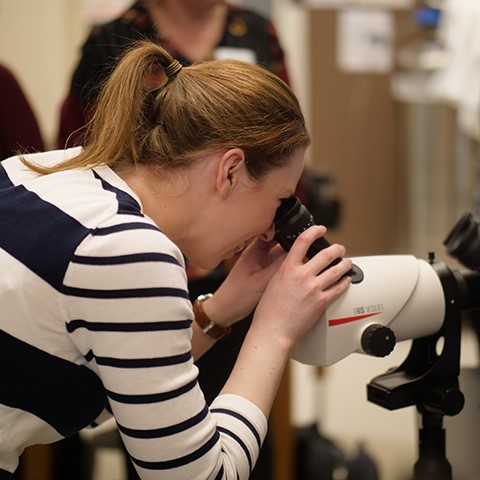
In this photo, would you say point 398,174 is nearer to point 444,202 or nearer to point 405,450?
point 444,202

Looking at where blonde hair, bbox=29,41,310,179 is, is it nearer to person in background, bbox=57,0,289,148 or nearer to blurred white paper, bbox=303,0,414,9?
person in background, bbox=57,0,289,148

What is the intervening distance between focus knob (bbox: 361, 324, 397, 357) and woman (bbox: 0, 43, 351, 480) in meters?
0.07

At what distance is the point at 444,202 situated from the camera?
3.67m

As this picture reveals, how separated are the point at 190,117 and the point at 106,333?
30cm

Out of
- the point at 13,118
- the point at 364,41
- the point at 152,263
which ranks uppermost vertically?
the point at 152,263

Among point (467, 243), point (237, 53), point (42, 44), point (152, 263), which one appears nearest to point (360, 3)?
point (42, 44)

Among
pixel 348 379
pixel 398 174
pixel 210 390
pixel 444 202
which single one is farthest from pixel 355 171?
pixel 210 390

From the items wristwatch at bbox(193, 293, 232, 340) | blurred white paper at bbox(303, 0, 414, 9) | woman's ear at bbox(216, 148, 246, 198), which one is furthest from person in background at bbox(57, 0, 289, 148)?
blurred white paper at bbox(303, 0, 414, 9)

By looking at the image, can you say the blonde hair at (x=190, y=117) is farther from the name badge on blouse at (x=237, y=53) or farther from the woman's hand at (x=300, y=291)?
the name badge on blouse at (x=237, y=53)

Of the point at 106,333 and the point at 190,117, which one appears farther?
the point at 190,117

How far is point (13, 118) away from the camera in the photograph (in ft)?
6.27

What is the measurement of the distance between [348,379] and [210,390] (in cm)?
188

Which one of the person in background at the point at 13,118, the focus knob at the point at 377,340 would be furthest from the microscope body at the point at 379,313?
the person in background at the point at 13,118

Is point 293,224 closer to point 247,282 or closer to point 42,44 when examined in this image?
point 247,282
